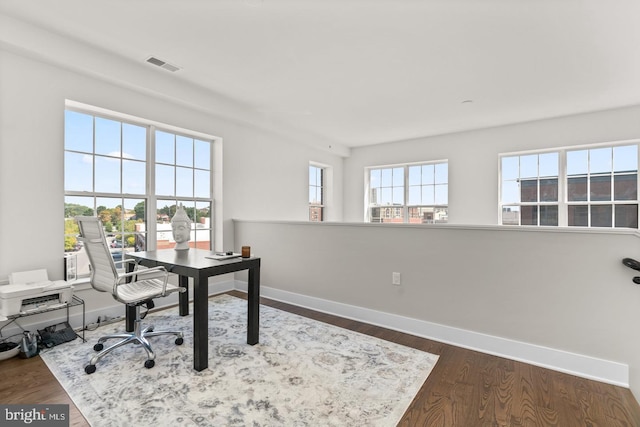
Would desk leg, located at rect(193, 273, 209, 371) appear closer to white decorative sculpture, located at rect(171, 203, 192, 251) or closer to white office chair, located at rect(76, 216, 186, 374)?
white office chair, located at rect(76, 216, 186, 374)

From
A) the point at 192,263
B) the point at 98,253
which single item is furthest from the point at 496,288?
the point at 98,253

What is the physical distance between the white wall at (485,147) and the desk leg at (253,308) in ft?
13.9

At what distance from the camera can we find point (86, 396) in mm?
1869

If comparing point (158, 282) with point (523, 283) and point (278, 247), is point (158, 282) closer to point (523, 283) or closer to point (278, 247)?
point (278, 247)

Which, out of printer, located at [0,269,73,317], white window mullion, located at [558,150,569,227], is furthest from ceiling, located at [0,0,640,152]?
printer, located at [0,269,73,317]

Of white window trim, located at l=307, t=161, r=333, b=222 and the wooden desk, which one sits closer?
the wooden desk

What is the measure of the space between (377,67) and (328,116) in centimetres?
168

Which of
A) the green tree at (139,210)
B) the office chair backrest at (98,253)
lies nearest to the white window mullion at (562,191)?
the office chair backrest at (98,253)

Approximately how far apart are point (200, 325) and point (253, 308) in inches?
20.4

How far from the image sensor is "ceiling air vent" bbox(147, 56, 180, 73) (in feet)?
9.91

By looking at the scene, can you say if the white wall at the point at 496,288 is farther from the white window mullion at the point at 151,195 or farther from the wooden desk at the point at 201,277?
the white window mullion at the point at 151,195

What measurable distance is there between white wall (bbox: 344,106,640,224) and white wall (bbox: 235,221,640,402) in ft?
10.0

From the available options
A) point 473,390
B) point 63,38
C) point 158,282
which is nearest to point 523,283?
point 473,390

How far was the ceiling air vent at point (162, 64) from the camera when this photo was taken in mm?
3021
